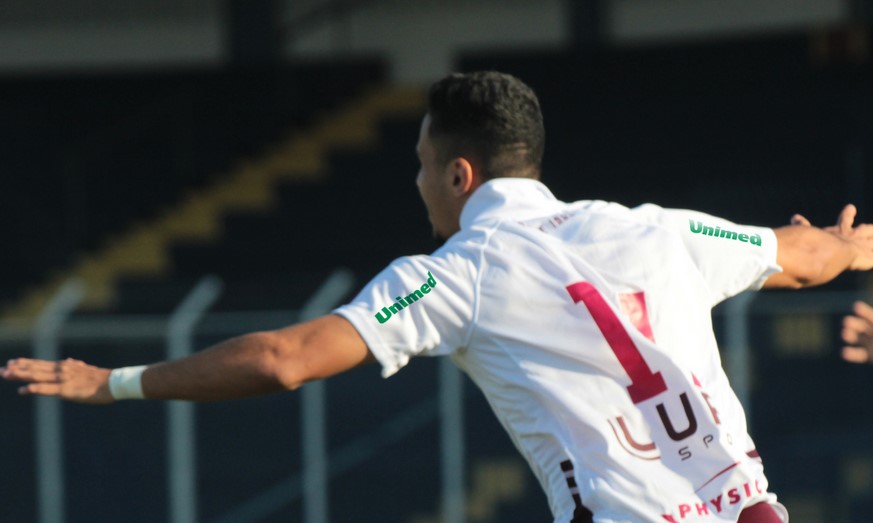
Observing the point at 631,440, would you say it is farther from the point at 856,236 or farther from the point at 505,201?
the point at 856,236

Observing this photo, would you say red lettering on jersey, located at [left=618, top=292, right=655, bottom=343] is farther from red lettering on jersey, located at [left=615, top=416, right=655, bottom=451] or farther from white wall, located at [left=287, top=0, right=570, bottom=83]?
white wall, located at [left=287, top=0, right=570, bottom=83]

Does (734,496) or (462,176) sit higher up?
(462,176)

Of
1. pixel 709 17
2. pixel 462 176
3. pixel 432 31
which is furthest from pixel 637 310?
pixel 432 31

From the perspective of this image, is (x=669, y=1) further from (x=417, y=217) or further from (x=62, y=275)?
(x=62, y=275)

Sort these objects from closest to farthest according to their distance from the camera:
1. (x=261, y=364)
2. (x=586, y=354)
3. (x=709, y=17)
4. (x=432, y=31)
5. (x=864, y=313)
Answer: (x=261, y=364)
(x=586, y=354)
(x=864, y=313)
(x=709, y=17)
(x=432, y=31)

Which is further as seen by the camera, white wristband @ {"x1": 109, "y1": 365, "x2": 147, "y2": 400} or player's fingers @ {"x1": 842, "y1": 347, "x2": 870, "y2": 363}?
player's fingers @ {"x1": 842, "y1": 347, "x2": 870, "y2": 363}

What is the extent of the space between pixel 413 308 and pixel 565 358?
327 mm

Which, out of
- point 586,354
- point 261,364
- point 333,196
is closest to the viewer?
point 261,364

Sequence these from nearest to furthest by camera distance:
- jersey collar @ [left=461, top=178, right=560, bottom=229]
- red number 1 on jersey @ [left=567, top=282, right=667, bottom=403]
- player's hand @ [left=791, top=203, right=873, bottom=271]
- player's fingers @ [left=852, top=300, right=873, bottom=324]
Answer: red number 1 on jersey @ [left=567, top=282, right=667, bottom=403] → jersey collar @ [left=461, top=178, right=560, bottom=229] → player's fingers @ [left=852, top=300, right=873, bottom=324] → player's hand @ [left=791, top=203, right=873, bottom=271]

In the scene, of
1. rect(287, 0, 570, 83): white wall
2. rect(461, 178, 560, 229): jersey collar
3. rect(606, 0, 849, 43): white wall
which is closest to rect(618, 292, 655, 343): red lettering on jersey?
rect(461, 178, 560, 229): jersey collar

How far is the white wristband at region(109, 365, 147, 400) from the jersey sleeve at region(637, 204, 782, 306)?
44.8 inches

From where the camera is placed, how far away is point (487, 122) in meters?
3.49

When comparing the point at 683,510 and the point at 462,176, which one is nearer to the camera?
the point at 683,510

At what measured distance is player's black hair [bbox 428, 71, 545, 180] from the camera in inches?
137
